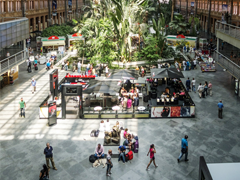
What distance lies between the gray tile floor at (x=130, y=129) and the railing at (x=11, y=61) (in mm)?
2820

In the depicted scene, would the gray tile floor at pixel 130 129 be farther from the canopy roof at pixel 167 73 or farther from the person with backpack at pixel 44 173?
the canopy roof at pixel 167 73

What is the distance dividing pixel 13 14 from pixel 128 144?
38.1 meters

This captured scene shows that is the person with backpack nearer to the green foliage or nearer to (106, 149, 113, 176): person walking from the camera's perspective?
(106, 149, 113, 176): person walking

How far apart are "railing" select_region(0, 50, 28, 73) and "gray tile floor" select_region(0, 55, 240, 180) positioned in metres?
2.82

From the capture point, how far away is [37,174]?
12.1 meters

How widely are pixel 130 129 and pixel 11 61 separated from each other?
1357cm

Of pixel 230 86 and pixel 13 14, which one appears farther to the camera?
pixel 13 14

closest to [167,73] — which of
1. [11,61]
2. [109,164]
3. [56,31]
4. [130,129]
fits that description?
[130,129]

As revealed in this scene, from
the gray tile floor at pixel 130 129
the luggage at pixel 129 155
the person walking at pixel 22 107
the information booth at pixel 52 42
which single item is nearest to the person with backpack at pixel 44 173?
the gray tile floor at pixel 130 129

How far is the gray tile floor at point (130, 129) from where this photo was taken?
486 inches

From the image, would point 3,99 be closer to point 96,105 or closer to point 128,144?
point 96,105

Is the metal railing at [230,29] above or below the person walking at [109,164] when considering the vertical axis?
above

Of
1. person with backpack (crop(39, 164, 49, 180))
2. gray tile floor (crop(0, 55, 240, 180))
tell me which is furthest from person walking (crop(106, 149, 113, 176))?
person with backpack (crop(39, 164, 49, 180))

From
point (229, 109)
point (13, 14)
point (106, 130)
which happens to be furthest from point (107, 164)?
point (13, 14)
